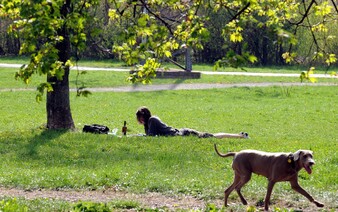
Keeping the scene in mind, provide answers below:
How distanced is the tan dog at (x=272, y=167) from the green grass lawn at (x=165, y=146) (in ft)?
1.19

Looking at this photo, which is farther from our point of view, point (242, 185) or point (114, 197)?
point (114, 197)

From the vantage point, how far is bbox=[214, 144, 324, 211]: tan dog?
865 centimetres

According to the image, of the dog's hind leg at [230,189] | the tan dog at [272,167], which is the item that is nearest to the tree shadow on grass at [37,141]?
the dog's hind leg at [230,189]

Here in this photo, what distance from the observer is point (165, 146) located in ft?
48.3

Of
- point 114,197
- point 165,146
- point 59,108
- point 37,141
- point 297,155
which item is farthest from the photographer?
point 59,108

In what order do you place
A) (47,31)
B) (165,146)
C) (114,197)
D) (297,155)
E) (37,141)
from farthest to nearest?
1. (37,141)
2. (165,146)
3. (114,197)
4. (297,155)
5. (47,31)

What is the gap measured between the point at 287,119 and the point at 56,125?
8.58 metres

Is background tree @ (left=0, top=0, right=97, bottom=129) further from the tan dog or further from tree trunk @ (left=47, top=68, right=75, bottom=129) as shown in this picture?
tree trunk @ (left=47, top=68, right=75, bottom=129)

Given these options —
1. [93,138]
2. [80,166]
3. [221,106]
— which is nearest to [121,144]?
[93,138]

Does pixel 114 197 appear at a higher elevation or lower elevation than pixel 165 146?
higher

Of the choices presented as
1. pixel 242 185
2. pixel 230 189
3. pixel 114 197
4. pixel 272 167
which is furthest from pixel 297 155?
pixel 114 197

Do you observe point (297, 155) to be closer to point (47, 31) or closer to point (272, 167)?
point (272, 167)

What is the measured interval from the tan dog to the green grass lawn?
36 cm

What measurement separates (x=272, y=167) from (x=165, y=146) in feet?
19.6
